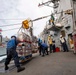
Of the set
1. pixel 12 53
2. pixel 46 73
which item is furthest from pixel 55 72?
pixel 12 53

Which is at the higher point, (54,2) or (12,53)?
(54,2)

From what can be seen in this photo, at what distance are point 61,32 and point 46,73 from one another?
16.3 metres

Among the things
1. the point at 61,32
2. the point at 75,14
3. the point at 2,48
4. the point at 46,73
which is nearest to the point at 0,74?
the point at 46,73

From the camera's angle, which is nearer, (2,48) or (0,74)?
(0,74)

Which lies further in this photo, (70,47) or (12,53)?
(70,47)

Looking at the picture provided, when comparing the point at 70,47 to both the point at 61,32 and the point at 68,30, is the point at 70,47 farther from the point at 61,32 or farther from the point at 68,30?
the point at 61,32

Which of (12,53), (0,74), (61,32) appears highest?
(61,32)

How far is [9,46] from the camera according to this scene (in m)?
9.51

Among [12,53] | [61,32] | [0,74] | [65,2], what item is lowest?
[0,74]

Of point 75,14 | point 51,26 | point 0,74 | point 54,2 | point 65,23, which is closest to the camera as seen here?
point 0,74

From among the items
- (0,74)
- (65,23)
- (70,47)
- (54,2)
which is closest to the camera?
(0,74)

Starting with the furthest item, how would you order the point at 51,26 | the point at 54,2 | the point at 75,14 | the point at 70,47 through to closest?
1. the point at 54,2
2. the point at 51,26
3. the point at 70,47
4. the point at 75,14

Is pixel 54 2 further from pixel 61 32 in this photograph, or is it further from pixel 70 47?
pixel 70 47

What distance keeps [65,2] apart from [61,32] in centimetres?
409
